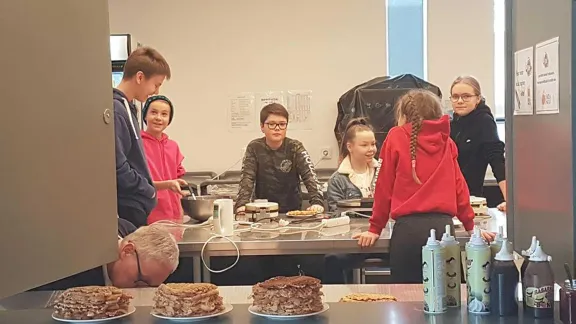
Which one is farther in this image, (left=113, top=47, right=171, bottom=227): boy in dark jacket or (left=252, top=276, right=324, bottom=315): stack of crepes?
(left=113, top=47, right=171, bottom=227): boy in dark jacket

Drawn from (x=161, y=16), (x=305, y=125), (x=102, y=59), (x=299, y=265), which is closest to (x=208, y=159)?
(x=305, y=125)

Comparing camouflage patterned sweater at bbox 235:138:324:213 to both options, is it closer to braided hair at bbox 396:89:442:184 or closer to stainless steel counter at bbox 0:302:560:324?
braided hair at bbox 396:89:442:184

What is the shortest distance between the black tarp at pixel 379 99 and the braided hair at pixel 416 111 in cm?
192

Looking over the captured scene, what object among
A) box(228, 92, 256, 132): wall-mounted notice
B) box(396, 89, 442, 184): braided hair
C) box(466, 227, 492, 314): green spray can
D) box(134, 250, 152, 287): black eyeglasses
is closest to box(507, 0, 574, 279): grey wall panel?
box(466, 227, 492, 314): green spray can

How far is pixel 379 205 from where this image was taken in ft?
8.68

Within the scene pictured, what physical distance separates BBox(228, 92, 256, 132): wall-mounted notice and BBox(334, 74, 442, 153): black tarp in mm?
687

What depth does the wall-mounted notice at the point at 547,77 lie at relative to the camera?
142 centimetres

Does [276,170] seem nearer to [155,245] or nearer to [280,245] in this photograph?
[280,245]

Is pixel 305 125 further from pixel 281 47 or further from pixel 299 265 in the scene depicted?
pixel 299 265

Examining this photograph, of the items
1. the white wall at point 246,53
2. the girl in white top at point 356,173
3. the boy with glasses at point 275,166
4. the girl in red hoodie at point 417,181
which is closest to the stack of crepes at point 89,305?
the girl in red hoodie at point 417,181

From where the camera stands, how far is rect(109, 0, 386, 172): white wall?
5.03 metres

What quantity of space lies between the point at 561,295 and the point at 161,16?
433 cm

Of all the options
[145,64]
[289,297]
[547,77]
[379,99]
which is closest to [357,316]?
[289,297]

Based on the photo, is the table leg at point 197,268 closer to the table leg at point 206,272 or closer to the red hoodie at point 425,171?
the table leg at point 206,272
